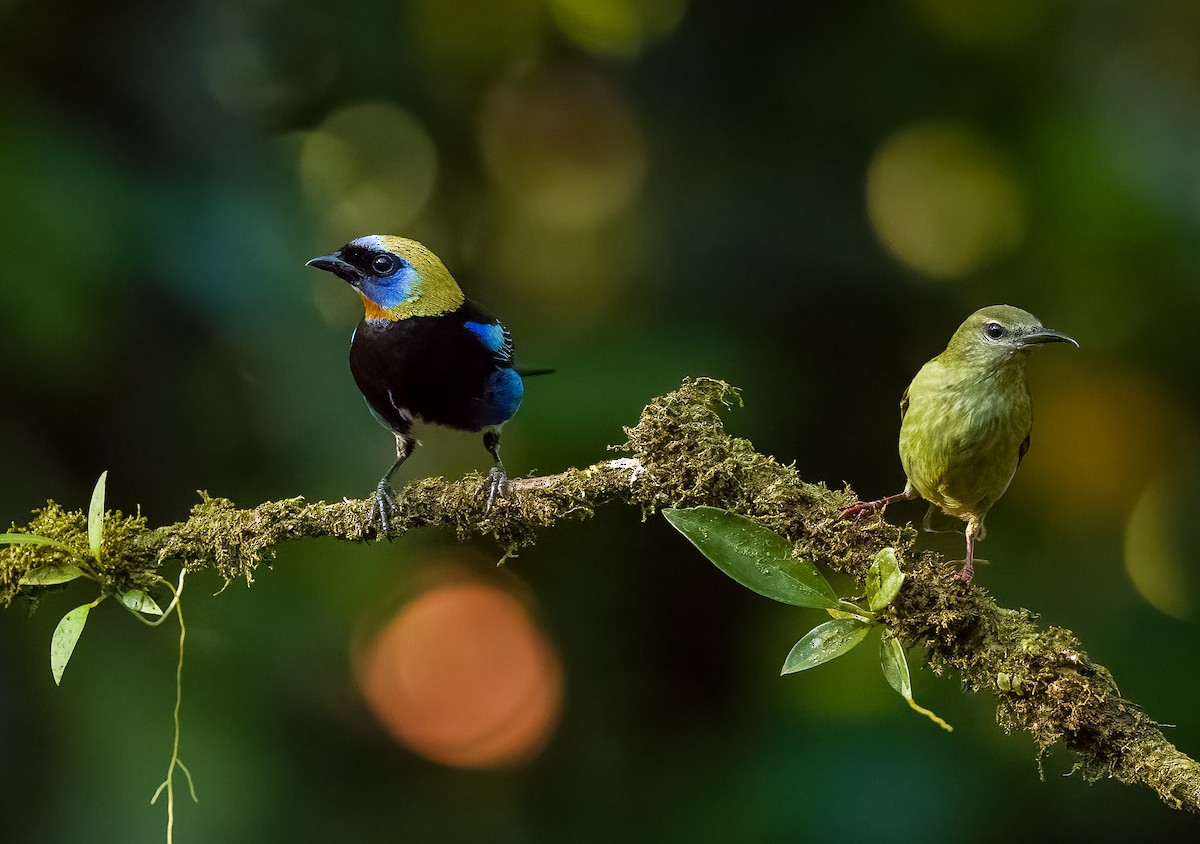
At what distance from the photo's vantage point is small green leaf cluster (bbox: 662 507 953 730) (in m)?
1.84

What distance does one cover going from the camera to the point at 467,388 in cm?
308

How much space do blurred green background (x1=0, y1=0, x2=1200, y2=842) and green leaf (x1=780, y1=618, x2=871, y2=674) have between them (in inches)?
94.1

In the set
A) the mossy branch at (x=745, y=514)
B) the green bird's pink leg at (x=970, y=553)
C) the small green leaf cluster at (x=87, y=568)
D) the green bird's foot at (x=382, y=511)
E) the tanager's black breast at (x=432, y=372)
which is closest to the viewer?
the mossy branch at (x=745, y=514)

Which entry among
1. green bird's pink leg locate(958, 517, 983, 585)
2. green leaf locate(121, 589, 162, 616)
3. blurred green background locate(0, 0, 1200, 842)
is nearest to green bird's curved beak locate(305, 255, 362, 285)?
green leaf locate(121, 589, 162, 616)

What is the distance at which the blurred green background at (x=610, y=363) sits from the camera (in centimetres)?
417

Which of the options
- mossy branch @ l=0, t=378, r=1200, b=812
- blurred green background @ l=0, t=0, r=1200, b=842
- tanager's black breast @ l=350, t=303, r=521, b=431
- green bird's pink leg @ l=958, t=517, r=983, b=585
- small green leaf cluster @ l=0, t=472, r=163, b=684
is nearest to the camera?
mossy branch @ l=0, t=378, r=1200, b=812

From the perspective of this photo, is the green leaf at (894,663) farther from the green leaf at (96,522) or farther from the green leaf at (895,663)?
the green leaf at (96,522)

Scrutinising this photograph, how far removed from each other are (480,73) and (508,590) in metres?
2.29

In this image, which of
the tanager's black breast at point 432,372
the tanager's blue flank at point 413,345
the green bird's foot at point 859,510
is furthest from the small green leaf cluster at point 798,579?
the tanager's black breast at point 432,372

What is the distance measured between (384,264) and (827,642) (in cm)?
167

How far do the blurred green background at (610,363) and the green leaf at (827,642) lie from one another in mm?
Answer: 2390

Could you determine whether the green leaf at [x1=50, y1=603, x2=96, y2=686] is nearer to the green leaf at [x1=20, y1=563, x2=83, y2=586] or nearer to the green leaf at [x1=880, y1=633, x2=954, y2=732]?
the green leaf at [x1=20, y1=563, x2=83, y2=586]

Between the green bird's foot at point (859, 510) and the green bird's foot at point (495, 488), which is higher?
the green bird's foot at point (495, 488)

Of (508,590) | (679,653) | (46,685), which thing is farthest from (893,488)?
(46,685)
